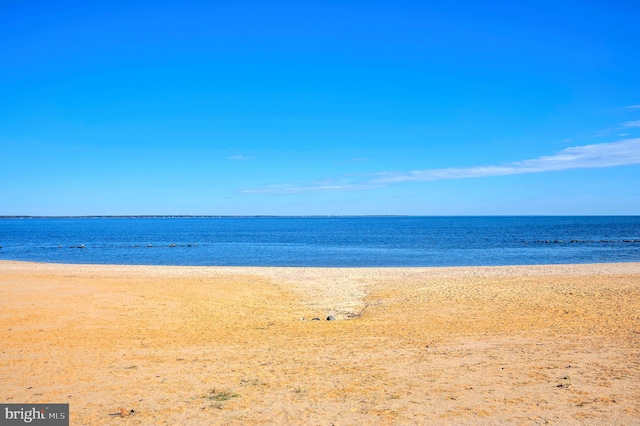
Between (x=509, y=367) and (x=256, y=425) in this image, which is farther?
(x=509, y=367)

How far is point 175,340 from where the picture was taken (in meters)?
12.7

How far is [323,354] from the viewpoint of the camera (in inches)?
435

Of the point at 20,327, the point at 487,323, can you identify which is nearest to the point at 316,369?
the point at 487,323

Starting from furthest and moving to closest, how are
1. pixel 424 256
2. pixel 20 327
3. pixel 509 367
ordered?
pixel 424 256 → pixel 20 327 → pixel 509 367

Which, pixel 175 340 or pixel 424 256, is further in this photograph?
pixel 424 256

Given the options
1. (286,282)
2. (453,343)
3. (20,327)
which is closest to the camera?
(453,343)

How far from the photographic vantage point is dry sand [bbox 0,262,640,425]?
7617mm

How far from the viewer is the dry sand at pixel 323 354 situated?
7.62 meters

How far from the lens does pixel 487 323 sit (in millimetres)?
14547

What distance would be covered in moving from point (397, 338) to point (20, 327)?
11277mm

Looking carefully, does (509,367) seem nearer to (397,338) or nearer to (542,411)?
(542,411)

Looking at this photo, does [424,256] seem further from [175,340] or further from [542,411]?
[542,411]

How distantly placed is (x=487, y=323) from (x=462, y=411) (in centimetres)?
778

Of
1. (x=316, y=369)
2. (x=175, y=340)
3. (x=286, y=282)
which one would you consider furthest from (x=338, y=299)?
(x=316, y=369)
